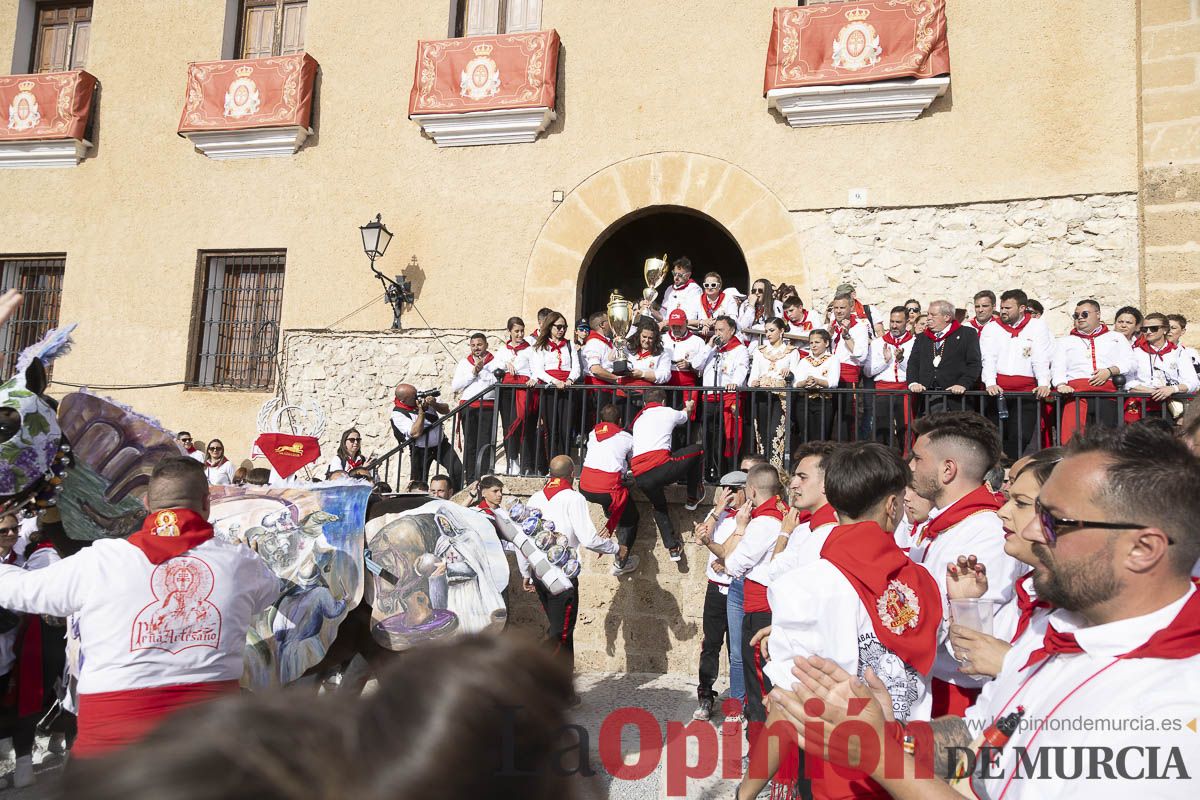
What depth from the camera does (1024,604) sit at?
2590 millimetres

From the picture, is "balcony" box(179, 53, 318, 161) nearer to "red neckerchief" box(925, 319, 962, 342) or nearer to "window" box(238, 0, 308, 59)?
"window" box(238, 0, 308, 59)

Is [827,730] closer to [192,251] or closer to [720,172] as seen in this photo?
[720,172]

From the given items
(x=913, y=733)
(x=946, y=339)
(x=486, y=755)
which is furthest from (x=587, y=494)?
(x=486, y=755)

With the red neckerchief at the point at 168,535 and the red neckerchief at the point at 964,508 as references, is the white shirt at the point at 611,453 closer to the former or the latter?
the red neckerchief at the point at 964,508

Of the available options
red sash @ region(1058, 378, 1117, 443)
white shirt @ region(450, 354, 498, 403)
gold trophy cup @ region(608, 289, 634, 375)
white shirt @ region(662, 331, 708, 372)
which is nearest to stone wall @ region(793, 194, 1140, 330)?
red sash @ region(1058, 378, 1117, 443)

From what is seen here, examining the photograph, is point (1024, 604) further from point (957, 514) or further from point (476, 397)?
point (476, 397)

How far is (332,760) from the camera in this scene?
0.82m

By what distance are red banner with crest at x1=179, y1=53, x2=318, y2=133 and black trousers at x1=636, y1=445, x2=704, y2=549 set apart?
305 inches

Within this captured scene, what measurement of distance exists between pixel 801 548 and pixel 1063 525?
2190 mm

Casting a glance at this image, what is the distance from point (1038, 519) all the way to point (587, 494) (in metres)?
5.74

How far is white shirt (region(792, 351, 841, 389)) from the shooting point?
804 centimetres

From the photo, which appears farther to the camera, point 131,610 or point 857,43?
point 857,43

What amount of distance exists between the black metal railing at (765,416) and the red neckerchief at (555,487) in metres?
1.29

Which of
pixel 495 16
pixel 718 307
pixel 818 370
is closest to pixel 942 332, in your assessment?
pixel 818 370
